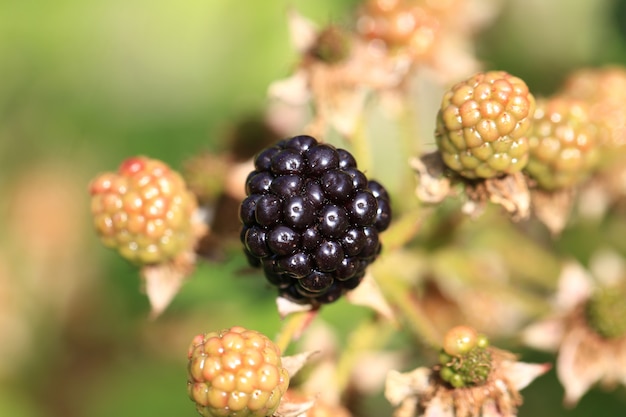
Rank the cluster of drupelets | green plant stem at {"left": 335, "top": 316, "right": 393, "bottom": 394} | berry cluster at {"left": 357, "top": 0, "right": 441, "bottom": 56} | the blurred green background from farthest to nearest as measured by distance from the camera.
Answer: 1. the blurred green background
2. berry cluster at {"left": 357, "top": 0, "right": 441, "bottom": 56}
3. green plant stem at {"left": 335, "top": 316, "right": 393, "bottom": 394}
4. the cluster of drupelets

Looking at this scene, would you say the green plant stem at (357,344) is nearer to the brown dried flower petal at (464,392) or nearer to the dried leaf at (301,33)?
the brown dried flower petal at (464,392)

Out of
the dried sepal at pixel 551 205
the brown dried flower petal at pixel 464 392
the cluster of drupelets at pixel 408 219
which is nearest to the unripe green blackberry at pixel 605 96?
the cluster of drupelets at pixel 408 219

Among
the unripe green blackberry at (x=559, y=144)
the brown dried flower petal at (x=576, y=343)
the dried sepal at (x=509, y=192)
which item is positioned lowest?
the brown dried flower petal at (x=576, y=343)

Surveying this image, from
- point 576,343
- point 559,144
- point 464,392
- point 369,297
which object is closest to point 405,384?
point 464,392

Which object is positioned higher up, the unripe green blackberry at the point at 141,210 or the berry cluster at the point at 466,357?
the unripe green blackberry at the point at 141,210

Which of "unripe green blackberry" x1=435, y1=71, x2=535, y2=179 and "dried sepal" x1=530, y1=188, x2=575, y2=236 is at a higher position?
"unripe green blackberry" x1=435, y1=71, x2=535, y2=179

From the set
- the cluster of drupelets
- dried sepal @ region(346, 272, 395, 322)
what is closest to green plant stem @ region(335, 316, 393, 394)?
the cluster of drupelets

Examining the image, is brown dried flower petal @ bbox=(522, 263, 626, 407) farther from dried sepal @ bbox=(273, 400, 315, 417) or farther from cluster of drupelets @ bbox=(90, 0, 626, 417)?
dried sepal @ bbox=(273, 400, 315, 417)
